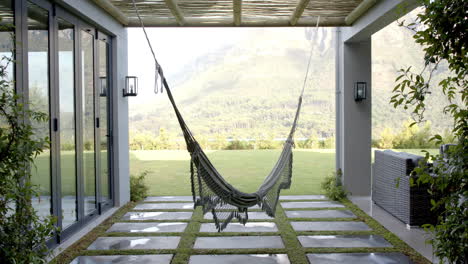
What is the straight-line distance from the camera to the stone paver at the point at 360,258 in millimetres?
2719

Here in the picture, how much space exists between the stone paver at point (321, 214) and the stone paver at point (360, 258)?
1.13 meters

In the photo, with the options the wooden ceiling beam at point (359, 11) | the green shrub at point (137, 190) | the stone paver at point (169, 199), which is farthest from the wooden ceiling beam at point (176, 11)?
the stone paver at point (169, 199)

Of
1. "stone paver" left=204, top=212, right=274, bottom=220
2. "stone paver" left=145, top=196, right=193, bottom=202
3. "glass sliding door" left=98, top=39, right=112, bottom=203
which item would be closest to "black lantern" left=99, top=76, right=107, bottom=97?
"glass sliding door" left=98, top=39, right=112, bottom=203

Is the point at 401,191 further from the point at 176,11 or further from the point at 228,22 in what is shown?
the point at 176,11

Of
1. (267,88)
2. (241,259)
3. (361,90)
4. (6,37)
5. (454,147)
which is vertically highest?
(267,88)

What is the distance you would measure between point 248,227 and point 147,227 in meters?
0.86

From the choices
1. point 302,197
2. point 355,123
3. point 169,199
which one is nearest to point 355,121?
point 355,123

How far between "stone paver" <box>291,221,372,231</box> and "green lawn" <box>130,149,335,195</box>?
174 cm

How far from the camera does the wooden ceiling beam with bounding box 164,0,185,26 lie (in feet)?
12.0

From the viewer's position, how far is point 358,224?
12.0 feet

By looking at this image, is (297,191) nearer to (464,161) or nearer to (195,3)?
(195,3)

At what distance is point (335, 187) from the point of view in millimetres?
4836

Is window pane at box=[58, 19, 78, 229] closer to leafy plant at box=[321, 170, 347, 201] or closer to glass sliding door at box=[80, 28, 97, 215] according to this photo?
glass sliding door at box=[80, 28, 97, 215]

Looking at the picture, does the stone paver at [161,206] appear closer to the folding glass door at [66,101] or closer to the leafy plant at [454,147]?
the folding glass door at [66,101]
